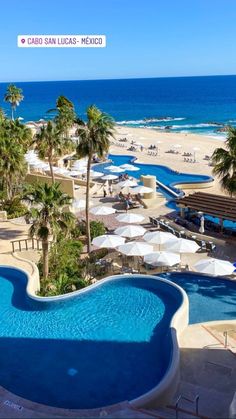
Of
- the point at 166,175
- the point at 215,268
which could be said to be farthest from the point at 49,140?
the point at 166,175

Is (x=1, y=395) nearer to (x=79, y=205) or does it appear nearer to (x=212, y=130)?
(x=79, y=205)

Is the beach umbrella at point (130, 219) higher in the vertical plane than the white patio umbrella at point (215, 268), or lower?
higher

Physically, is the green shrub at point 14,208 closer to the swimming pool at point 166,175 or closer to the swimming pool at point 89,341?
the swimming pool at point 89,341

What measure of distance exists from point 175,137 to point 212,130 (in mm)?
20593

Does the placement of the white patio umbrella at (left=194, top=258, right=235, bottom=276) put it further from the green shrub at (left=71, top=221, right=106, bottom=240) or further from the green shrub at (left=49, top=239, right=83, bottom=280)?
the green shrub at (left=71, top=221, right=106, bottom=240)

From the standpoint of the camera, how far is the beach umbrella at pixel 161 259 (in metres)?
19.5

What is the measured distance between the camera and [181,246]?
2055 centimetres

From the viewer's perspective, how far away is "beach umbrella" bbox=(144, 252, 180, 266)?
1948 centimetres

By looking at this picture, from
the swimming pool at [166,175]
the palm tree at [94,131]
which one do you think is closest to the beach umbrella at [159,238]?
the palm tree at [94,131]

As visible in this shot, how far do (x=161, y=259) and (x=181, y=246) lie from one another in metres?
1.51

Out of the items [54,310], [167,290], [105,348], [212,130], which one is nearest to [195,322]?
[167,290]

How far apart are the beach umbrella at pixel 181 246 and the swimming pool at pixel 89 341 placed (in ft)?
10.4

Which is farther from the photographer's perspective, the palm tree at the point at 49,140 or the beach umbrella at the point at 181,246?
the palm tree at the point at 49,140

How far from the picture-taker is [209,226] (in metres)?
27.0
